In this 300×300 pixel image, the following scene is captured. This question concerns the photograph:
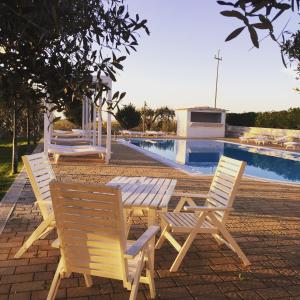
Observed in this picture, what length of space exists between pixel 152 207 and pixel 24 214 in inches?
102

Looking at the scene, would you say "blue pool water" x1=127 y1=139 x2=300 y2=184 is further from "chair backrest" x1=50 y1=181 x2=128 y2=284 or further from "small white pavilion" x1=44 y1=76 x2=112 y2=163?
"chair backrest" x1=50 y1=181 x2=128 y2=284

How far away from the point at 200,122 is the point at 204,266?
28.9 meters

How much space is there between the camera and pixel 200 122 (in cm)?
3212

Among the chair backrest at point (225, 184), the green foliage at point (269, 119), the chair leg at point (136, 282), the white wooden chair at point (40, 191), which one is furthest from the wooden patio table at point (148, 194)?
the green foliage at point (269, 119)

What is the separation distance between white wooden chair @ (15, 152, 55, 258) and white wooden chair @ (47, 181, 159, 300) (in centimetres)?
109

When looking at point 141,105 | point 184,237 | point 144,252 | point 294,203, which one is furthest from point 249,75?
point 144,252

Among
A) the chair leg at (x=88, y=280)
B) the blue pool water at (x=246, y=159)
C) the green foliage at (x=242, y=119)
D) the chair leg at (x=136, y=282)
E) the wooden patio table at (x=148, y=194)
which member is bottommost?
the blue pool water at (x=246, y=159)

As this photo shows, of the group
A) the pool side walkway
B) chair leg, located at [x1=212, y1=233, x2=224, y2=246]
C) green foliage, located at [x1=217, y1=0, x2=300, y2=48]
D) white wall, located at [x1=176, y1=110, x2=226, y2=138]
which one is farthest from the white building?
green foliage, located at [x1=217, y1=0, x2=300, y2=48]

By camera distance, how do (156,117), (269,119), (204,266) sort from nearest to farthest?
(204,266) < (269,119) < (156,117)

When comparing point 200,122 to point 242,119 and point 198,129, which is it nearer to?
point 198,129

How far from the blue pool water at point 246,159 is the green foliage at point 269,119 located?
5166 mm

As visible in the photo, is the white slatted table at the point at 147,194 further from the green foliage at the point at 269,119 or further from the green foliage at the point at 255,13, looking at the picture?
the green foliage at the point at 269,119

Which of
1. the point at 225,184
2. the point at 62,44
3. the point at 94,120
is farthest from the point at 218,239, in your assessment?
the point at 94,120

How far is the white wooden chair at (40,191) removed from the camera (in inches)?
149
